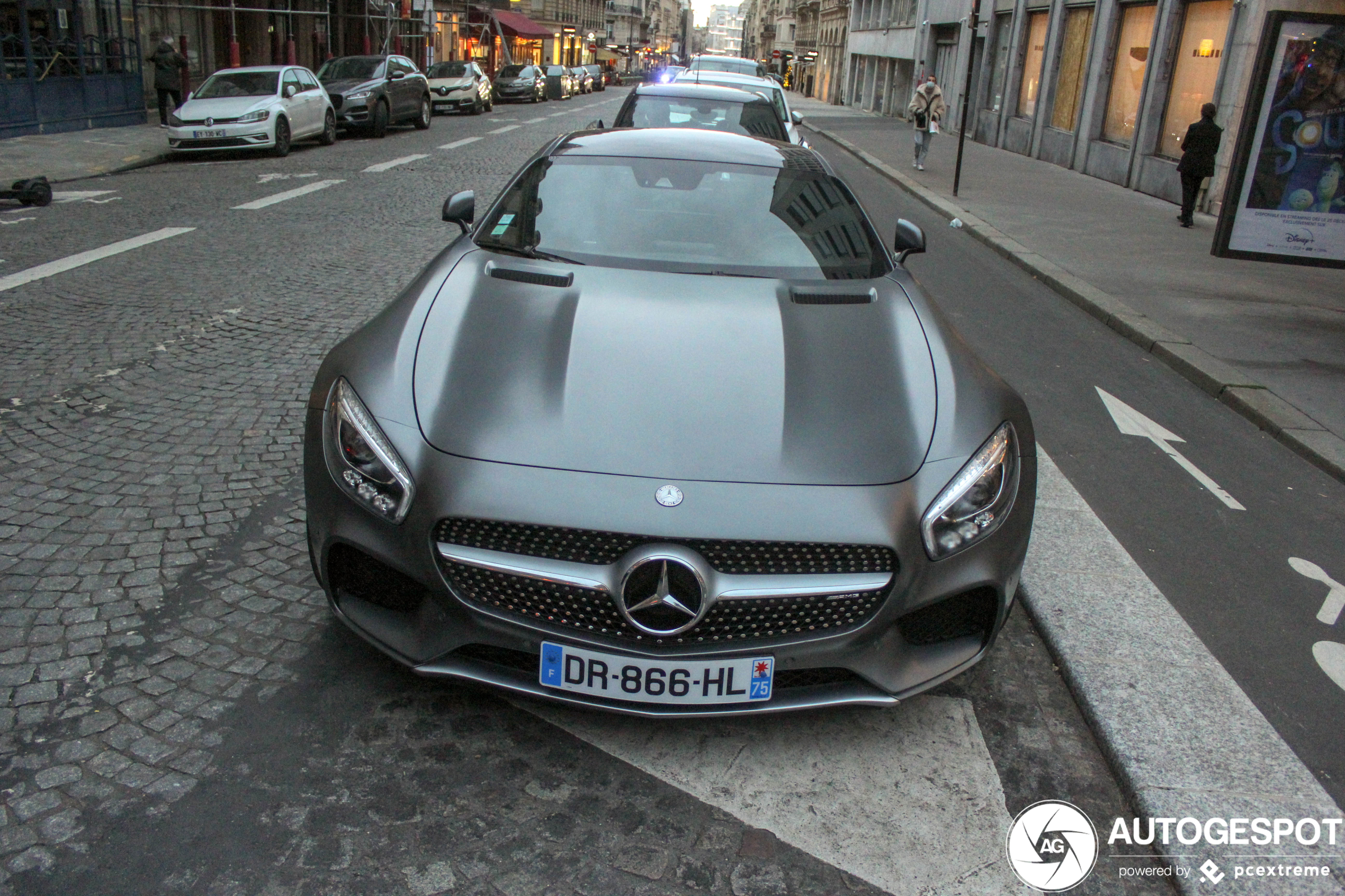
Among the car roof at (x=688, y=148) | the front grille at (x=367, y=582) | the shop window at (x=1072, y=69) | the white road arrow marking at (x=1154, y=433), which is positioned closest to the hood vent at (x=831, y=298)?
the car roof at (x=688, y=148)

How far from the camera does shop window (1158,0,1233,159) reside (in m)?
16.4

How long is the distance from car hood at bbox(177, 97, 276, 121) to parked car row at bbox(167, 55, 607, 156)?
17mm

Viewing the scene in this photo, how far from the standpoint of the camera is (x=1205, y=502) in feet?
16.6

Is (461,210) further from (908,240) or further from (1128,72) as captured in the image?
(1128,72)

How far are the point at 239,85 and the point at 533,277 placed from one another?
17588 millimetres

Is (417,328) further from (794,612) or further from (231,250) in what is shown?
(231,250)

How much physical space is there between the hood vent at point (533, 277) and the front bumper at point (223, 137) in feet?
51.2

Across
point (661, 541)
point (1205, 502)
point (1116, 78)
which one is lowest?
point (1205, 502)

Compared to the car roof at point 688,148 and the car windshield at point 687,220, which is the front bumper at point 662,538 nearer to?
the car windshield at point 687,220

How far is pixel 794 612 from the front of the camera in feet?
8.87

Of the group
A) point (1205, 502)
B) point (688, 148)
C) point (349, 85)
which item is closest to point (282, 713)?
point (688, 148)

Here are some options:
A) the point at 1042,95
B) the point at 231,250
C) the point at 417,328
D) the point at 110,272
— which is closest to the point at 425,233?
the point at 231,250

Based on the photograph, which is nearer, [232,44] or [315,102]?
[315,102]

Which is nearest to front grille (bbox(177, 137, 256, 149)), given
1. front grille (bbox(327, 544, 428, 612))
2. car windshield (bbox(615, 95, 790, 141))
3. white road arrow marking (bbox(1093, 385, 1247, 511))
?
car windshield (bbox(615, 95, 790, 141))
